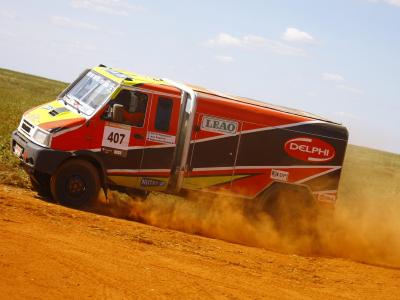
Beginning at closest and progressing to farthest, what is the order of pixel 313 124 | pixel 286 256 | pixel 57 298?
pixel 57 298, pixel 286 256, pixel 313 124

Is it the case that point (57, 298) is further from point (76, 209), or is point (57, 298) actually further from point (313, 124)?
point (313, 124)

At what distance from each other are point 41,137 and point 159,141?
2.10m

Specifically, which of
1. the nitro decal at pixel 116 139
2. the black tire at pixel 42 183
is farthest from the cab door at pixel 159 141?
the black tire at pixel 42 183

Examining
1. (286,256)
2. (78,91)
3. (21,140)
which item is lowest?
(286,256)

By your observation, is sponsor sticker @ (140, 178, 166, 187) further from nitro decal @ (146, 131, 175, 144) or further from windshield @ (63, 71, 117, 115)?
windshield @ (63, 71, 117, 115)

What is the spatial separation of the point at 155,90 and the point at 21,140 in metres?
2.57

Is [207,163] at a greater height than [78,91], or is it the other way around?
[78,91]

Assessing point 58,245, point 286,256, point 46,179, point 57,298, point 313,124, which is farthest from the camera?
point 313,124

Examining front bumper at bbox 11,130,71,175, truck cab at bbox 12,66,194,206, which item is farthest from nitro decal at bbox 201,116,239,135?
front bumper at bbox 11,130,71,175

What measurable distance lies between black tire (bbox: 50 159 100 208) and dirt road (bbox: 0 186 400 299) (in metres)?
0.42

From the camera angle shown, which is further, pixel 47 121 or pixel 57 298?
pixel 47 121

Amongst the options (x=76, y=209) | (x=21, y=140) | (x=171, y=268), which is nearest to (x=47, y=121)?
(x=21, y=140)

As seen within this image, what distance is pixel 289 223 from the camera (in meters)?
12.5

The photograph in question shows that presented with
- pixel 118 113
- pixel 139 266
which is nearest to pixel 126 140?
pixel 118 113
